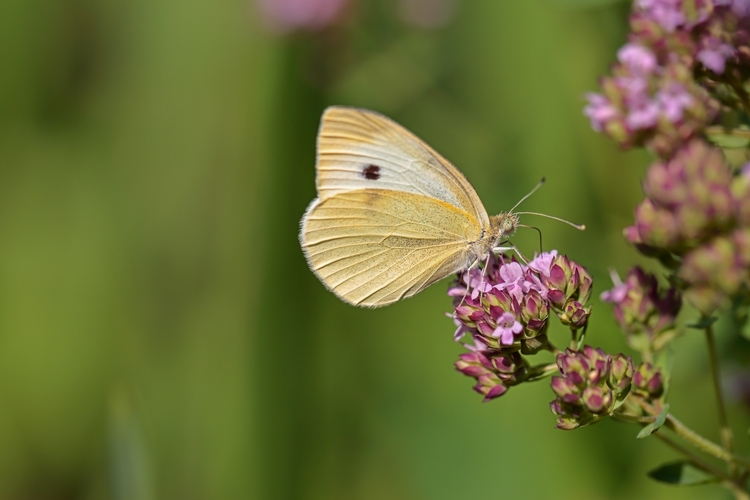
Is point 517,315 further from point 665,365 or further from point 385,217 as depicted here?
point 385,217

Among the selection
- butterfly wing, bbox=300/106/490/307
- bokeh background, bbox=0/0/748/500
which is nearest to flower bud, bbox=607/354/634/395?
butterfly wing, bbox=300/106/490/307

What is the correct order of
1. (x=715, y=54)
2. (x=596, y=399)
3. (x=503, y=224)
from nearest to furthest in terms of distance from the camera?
1. (x=596, y=399)
2. (x=715, y=54)
3. (x=503, y=224)

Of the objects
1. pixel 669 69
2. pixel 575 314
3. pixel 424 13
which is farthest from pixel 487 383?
pixel 424 13

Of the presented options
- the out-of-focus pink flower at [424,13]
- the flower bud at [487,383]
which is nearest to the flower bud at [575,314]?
the flower bud at [487,383]

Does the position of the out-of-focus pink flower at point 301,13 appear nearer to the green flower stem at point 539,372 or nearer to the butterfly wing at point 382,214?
the butterfly wing at point 382,214

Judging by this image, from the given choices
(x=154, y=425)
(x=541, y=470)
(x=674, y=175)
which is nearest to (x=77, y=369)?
(x=154, y=425)

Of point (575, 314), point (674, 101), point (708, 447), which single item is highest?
point (674, 101)

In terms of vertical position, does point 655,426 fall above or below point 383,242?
above

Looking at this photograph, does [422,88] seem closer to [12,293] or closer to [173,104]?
[173,104]
